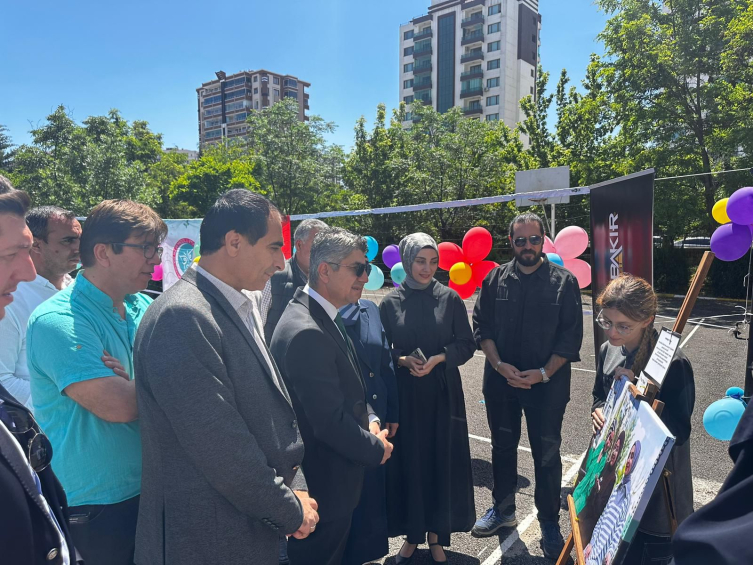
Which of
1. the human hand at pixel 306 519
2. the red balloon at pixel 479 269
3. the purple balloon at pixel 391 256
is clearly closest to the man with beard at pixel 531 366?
the human hand at pixel 306 519

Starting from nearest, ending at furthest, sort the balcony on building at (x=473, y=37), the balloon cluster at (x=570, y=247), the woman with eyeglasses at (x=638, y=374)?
the woman with eyeglasses at (x=638, y=374)
the balloon cluster at (x=570, y=247)
the balcony on building at (x=473, y=37)

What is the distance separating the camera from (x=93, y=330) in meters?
1.76

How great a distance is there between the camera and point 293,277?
3.55m

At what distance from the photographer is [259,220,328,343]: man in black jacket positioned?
3484 millimetres

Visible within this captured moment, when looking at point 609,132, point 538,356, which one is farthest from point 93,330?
point 609,132

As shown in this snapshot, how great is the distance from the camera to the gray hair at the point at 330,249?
2363mm

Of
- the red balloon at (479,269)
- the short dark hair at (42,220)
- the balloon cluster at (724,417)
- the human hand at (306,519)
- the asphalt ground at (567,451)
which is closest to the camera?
the human hand at (306,519)

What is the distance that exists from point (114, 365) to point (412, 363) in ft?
5.82

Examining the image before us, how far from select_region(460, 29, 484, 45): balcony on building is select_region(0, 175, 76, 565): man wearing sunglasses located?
66.1m

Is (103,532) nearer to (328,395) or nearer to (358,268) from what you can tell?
(328,395)

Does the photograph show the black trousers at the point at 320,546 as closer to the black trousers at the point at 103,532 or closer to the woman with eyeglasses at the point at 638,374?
the black trousers at the point at 103,532

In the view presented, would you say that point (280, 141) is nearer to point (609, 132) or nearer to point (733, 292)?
point (609, 132)

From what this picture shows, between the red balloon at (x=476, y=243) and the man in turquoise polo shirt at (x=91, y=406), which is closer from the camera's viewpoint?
the man in turquoise polo shirt at (x=91, y=406)

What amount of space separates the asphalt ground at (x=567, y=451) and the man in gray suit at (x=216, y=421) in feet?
6.17
